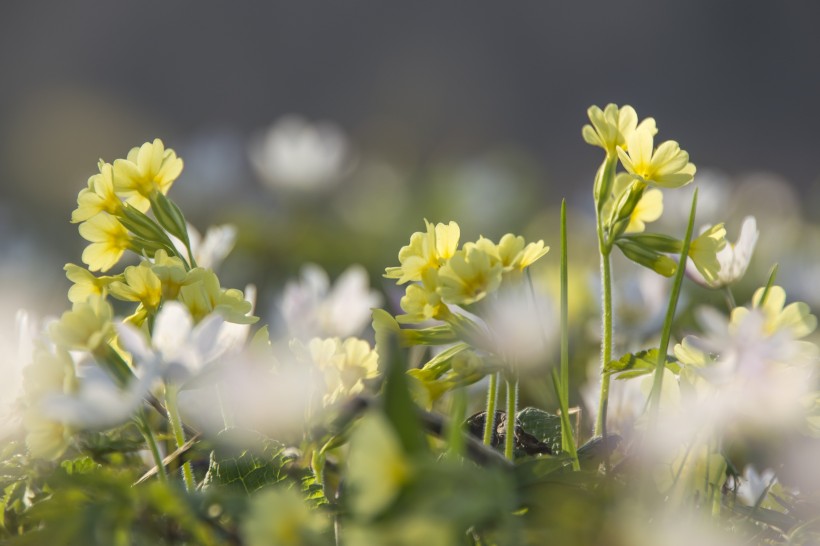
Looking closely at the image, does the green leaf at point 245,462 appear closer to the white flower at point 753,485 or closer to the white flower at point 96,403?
the white flower at point 96,403

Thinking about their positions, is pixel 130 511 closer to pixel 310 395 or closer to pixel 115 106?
pixel 310 395

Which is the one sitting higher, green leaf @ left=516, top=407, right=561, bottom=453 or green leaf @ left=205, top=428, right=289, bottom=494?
green leaf @ left=205, top=428, right=289, bottom=494

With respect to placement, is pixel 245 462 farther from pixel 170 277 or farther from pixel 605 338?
pixel 605 338

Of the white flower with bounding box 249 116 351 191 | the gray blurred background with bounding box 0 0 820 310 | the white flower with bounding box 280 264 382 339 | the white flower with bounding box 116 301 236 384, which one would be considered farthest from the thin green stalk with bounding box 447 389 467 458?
the gray blurred background with bounding box 0 0 820 310

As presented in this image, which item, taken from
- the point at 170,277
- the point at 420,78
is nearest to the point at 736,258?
the point at 170,277

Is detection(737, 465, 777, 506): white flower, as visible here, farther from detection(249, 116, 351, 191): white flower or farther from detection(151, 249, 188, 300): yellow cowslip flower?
detection(249, 116, 351, 191): white flower

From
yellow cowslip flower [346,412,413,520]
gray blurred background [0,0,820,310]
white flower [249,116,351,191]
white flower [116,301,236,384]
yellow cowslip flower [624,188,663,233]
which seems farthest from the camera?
gray blurred background [0,0,820,310]
